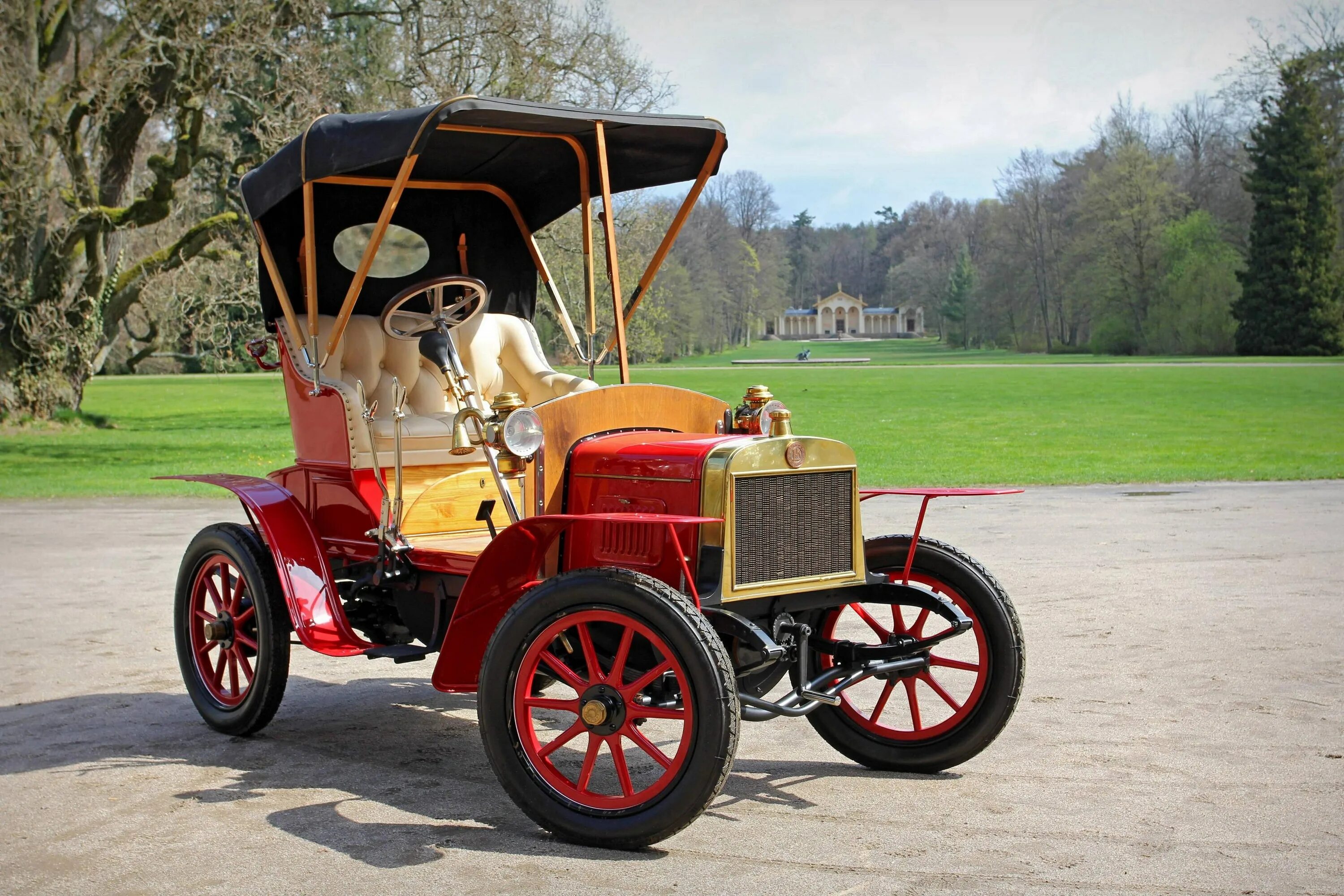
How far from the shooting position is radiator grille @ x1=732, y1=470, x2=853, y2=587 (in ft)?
15.1

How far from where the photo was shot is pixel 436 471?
627cm

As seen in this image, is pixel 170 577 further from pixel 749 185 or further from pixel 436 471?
pixel 749 185

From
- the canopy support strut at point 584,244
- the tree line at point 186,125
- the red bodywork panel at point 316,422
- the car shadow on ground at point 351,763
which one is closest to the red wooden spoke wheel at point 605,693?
the car shadow on ground at point 351,763

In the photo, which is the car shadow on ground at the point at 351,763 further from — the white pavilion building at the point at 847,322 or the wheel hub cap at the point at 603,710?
the white pavilion building at the point at 847,322

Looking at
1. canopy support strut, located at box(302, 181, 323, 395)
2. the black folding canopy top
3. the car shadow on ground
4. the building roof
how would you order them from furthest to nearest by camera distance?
the building roof → canopy support strut, located at box(302, 181, 323, 395) → the black folding canopy top → the car shadow on ground

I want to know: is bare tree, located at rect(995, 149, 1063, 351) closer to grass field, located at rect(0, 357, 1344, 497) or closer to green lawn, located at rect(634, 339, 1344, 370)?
green lawn, located at rect(634, 339, 1344, 370)

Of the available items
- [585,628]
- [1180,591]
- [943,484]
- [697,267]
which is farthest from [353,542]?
A: [697,267]

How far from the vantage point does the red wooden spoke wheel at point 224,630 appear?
19.5ft

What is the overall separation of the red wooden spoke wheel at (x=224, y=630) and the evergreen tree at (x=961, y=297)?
4274 inches

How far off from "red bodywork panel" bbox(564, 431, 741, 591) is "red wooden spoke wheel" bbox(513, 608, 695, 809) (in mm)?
268

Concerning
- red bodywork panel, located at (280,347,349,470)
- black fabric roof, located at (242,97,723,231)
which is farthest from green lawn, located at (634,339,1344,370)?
red bodywork panel, located at (280,347,349,470)

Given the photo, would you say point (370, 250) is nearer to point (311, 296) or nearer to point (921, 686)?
point (311, 296)

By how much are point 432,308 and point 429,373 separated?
383mm

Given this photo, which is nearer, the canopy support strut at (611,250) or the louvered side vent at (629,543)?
the louvered side vent at (629,543)
